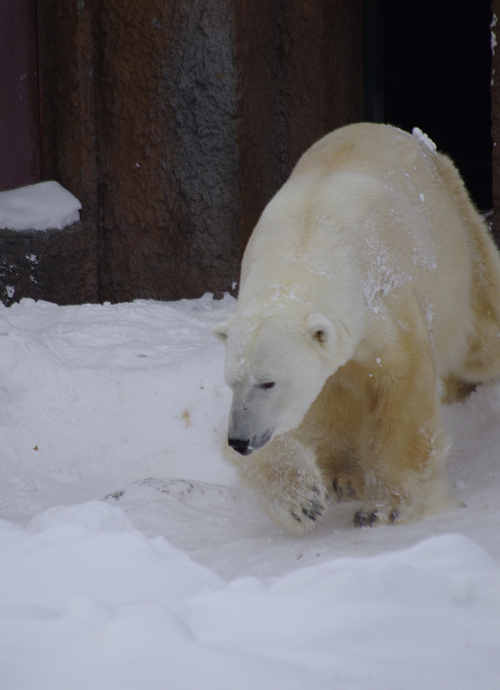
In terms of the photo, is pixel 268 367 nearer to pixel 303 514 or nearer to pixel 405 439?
pixel 303 514

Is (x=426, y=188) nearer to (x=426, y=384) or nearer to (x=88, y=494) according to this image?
(x=426, y=384)

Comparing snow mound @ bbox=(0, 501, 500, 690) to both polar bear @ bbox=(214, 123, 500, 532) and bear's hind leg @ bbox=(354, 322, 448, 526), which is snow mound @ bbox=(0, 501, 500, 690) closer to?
polar bear @ bbox=(214, 123, 500, 532)

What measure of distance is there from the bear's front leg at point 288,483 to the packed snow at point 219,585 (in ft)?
0.25

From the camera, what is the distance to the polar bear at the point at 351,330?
2.12 metres

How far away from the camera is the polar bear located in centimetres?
212

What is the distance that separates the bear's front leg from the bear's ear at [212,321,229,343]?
16.0 inches

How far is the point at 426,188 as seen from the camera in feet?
9.48

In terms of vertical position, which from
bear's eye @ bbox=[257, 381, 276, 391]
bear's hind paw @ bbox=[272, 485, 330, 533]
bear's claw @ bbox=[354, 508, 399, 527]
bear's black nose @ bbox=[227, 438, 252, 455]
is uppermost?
bear's eye @ bbox=[257, 381, 276, 391]

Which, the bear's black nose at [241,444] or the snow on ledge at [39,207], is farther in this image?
the snow on ledge at [39,207]

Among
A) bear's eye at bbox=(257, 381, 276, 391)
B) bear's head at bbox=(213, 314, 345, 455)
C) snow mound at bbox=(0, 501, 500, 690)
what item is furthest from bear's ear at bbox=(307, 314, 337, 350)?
snow mound at bbox=(0, 501, 500, 690)

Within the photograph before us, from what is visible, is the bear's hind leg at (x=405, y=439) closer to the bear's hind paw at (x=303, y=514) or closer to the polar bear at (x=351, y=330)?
the polar bear at (x=351, y=330)

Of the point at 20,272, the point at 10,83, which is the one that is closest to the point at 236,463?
the point at 20,272

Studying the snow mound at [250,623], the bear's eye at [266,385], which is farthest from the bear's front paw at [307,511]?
the snow mound at [250,623]

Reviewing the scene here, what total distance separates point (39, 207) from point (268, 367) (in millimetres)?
3255
